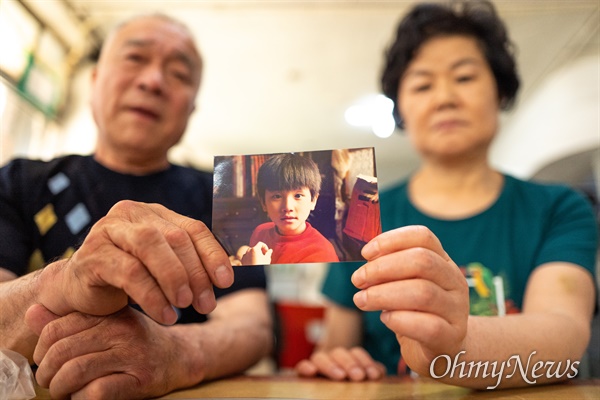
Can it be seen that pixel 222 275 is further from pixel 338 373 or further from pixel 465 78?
pixel 465 78

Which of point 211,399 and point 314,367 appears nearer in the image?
point 211,399

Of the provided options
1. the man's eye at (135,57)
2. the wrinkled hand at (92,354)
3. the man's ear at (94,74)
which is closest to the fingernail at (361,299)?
Result: the wrinkled hand at (92,354)

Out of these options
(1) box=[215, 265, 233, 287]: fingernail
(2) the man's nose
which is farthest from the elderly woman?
(2) the man's nose

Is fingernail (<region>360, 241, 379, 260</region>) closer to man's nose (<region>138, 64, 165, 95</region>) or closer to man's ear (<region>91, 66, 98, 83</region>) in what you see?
man's nose (<region>138, 64, 165, 95</region>)

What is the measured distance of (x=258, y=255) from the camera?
0.33 metres

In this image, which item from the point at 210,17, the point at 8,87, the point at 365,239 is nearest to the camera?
the point at 365,239

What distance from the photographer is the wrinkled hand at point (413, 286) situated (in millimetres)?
337

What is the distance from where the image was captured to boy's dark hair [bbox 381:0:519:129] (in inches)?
31.3

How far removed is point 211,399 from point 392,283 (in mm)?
239

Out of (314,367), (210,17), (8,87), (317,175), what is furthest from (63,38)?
(314,367)

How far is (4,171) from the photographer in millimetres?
572

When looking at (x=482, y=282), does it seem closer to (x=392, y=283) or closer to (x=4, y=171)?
(x=392, y=283)

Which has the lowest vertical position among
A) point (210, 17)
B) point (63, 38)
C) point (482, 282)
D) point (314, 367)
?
point (314, 367)

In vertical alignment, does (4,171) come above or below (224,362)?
above
